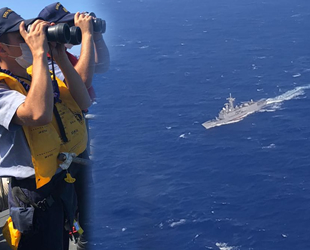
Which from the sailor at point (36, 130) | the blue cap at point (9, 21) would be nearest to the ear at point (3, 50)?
the sailor at point (36, 130)

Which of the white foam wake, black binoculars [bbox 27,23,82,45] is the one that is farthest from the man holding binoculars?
the white foam wake

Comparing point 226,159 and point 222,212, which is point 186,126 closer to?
point 226,159

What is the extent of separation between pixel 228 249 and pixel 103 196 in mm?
16821

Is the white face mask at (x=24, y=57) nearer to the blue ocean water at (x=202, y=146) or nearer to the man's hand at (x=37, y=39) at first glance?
the man's hand at (x=37, y=39)

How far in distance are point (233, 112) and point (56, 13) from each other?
68.3 metres

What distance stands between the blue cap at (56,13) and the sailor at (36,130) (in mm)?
663

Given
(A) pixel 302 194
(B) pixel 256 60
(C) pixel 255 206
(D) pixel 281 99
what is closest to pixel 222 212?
(C) pixel 255 206

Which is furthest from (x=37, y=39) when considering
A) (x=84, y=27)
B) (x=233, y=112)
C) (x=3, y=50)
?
(x=233, y=112)

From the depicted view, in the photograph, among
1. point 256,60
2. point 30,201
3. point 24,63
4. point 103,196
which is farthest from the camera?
point 256,60

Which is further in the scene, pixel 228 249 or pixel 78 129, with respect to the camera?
pixel 228 249

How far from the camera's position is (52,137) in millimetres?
5355

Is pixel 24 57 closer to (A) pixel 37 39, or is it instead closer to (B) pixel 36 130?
(A) pixel 37 39

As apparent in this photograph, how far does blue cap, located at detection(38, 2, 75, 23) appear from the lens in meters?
6.02

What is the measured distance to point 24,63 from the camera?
17.1 feet
